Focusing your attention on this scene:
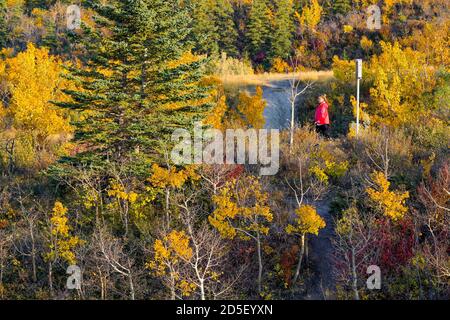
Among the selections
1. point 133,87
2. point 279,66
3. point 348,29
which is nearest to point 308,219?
point 133,87

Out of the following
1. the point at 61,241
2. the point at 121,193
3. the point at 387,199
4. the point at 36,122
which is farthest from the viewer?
the point at 36,122

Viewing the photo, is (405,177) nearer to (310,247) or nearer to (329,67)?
(310,247)

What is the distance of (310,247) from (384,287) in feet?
7.79

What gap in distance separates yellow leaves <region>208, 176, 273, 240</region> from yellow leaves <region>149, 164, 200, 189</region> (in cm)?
125

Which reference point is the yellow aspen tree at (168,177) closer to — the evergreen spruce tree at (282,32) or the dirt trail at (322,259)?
the dirt trail at (322,259)

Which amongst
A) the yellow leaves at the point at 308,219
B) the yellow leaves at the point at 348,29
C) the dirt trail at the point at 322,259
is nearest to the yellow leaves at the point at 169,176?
the dirt trail at the point at 322,259

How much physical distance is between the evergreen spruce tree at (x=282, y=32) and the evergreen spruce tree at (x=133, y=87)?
3535 centimetres

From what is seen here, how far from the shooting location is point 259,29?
52875mm

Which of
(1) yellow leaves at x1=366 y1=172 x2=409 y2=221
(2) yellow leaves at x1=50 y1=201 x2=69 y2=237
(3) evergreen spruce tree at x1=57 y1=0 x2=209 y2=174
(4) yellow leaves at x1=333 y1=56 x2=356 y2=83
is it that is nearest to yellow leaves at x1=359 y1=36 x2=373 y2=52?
(4) yellow leaves at x1=333 y1=56 x2=356 y2=83

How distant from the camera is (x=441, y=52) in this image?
23516mm

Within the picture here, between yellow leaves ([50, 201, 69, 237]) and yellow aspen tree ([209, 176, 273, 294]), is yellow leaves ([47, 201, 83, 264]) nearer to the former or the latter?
yellow leaves ([50, 201, 69, 237])

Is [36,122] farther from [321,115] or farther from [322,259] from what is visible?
[322,259]

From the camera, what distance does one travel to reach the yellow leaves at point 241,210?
11.8 meters

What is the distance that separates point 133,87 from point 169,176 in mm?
3377
